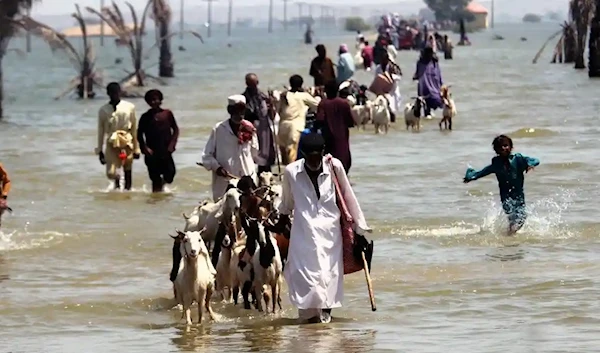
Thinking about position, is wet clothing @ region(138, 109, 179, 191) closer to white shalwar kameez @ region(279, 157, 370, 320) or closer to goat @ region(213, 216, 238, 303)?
goat @ region(213, 216, 238, 303)

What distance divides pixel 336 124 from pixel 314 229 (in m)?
6.49

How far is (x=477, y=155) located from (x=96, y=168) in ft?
18.1

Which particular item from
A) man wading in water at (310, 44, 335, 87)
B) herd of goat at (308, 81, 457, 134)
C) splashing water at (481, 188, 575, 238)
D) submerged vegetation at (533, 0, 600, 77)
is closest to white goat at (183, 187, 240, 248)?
splashing water at (481, 188, 575, 238)

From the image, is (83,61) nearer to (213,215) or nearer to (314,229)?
(213,215)

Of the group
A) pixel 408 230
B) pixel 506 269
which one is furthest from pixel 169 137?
pixel 506 269

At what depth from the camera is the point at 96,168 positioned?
23781mm

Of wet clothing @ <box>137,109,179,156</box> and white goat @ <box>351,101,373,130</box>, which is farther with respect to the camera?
white goat @ <box>351,101,373,130</box>

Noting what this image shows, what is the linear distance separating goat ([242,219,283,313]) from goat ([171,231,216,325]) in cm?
31

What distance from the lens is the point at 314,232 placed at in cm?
1012

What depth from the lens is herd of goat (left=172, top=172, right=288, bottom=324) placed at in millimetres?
10398

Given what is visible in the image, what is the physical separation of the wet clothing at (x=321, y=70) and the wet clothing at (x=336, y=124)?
7.02m

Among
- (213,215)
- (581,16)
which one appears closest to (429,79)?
(213,215)

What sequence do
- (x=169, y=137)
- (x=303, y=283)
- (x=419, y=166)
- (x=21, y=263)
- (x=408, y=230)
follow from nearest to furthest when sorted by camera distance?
(x=303, y=283)
(x=21, y=263)
(x=408, y=230)
(x=169, y=137)
(x=419, y=166)

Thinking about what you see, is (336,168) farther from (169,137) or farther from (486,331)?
(169,137)
